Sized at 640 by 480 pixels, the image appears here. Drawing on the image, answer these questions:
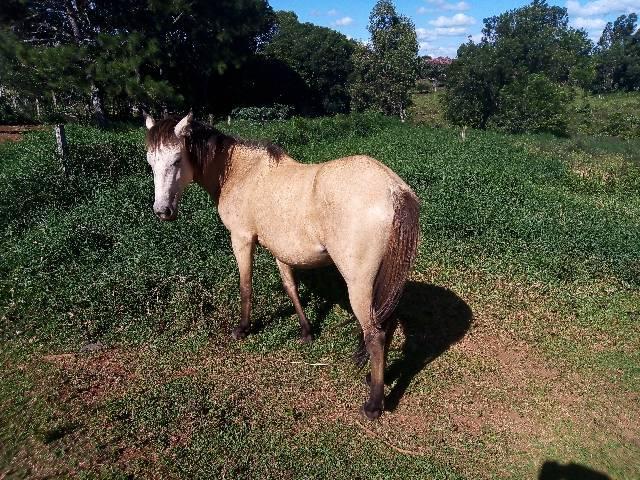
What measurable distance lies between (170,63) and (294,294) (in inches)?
733

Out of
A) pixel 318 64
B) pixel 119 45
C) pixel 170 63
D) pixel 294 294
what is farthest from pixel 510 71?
pixel 294 294

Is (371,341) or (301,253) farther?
(301,253)

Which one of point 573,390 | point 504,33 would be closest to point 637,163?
point 573,390

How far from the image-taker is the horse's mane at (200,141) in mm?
3500

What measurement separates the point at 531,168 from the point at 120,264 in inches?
371

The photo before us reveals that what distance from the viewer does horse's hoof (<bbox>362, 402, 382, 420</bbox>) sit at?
339cm

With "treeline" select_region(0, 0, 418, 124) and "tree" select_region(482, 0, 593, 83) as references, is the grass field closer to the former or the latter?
"treeline" select_region(0, 0, 418, 124)

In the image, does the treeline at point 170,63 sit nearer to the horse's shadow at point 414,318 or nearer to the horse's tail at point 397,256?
the horse's shadow at point 414,318

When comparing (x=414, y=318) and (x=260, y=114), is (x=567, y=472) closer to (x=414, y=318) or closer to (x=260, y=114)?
(x=414, y=318)

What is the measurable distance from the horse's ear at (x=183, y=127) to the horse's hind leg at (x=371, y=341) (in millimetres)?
1837

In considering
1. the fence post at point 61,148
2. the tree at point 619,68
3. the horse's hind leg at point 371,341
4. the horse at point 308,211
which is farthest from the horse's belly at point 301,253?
the tree at point 619,68

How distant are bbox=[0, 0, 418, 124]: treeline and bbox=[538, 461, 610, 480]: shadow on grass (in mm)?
15841

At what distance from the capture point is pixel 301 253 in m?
3.55

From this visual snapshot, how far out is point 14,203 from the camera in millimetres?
6230
